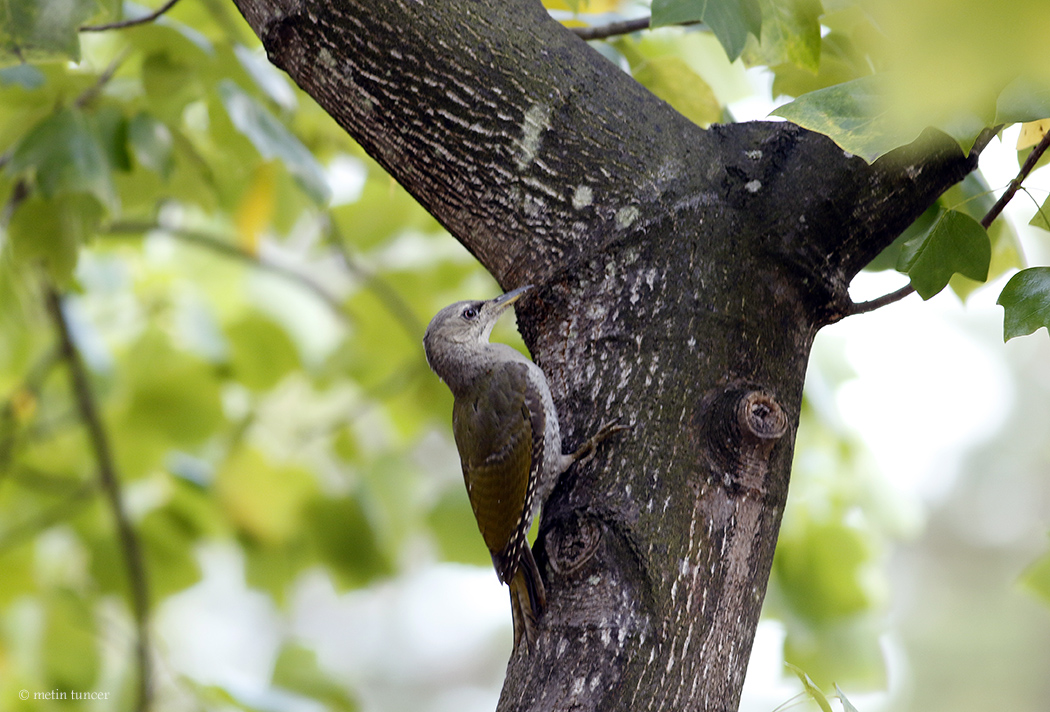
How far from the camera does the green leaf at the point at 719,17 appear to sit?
1409mm

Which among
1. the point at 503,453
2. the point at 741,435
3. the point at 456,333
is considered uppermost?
the point at 456,333

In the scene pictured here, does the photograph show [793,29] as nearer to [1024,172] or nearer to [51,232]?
[1024,172]

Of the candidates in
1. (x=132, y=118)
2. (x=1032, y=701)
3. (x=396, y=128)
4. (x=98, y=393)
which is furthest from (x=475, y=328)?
(x=1032, y=701)

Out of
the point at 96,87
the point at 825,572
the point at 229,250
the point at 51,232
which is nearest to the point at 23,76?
the point at 96,87

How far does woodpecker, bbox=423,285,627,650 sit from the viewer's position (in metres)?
1.45

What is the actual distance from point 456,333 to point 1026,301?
5.97ft

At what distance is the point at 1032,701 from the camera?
13.9 m

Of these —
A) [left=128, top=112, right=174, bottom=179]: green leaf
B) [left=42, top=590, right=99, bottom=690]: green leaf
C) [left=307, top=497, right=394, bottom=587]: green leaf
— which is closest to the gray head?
[left=128, top=112, right=174, bottom=179]: green leaf

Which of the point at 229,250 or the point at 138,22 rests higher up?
the point at 229,250

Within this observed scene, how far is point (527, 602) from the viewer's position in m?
1.34

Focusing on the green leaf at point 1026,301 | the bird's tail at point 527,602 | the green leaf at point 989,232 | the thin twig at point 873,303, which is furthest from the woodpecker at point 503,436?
the green leaf at point 989,232

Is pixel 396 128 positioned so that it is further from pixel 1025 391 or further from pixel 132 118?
pixel 1025 391

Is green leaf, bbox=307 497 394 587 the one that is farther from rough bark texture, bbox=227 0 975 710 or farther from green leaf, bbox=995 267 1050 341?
green leaf, bbox=995 267 1050 341

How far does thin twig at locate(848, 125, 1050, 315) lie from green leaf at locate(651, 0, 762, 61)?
472 mm
